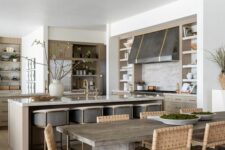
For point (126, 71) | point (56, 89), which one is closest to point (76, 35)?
point (126, 71)

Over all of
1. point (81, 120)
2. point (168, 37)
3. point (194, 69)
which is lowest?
point (81, 120)

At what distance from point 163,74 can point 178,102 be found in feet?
5.17

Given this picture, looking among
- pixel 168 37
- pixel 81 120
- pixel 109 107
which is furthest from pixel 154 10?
pixel 81 120

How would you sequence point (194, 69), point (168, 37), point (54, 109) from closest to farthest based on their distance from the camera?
point (54, 109) → point (194, 69) → point (168, 37)

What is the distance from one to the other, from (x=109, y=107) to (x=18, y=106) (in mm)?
1491

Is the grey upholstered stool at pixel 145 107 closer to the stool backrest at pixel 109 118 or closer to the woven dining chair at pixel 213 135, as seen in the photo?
the stool backrest at pixel 109 118

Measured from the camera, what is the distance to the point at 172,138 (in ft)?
8.05

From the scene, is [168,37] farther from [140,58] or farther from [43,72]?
[43,72]

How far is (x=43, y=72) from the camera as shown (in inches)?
349

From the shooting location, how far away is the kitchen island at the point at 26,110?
14.3 ft

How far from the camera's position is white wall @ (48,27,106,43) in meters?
9.14

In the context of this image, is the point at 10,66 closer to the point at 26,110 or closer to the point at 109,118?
the point at 26,110

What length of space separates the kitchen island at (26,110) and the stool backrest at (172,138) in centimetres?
241

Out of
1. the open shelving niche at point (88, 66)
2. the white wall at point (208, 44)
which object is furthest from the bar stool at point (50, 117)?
the open shelving niche at point (88, 66)
